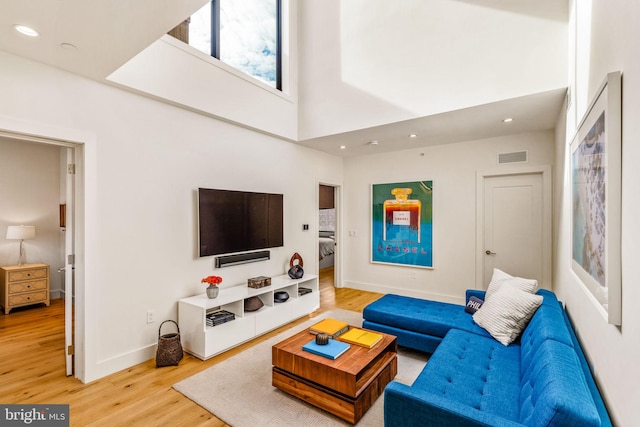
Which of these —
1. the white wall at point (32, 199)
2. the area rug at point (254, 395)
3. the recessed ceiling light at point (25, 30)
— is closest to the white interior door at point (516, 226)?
the area rug at point (254, 395)

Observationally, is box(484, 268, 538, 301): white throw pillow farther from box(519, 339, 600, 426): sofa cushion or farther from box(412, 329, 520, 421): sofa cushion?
box(519, 339, 600, 426): sofa cushion

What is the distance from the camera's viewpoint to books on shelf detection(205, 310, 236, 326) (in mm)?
3188

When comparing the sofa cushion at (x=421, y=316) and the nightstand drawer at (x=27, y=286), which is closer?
the sofa cushion at (x=421, y=316)

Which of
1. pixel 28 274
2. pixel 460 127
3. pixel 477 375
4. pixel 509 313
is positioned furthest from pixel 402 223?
pixel 28 274

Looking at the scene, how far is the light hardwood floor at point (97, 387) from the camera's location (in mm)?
2199

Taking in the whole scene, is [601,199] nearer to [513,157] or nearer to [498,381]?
[498,381]

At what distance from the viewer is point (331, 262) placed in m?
8.36

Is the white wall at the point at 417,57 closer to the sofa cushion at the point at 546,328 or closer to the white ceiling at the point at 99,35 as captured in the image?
the white ceiling at the point at 99,35

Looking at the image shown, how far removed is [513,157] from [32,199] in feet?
23.5

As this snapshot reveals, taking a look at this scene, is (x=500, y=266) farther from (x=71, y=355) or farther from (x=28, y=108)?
(x=28, y=108)

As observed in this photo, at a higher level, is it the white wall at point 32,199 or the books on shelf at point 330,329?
the white wall at point 32,199

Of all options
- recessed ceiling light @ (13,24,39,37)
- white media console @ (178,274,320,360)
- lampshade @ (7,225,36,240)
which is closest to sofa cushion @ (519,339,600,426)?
white media console @ (178,274,320,360)

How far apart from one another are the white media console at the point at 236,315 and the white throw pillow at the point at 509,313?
88.5 inches

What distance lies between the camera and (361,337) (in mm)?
2600
